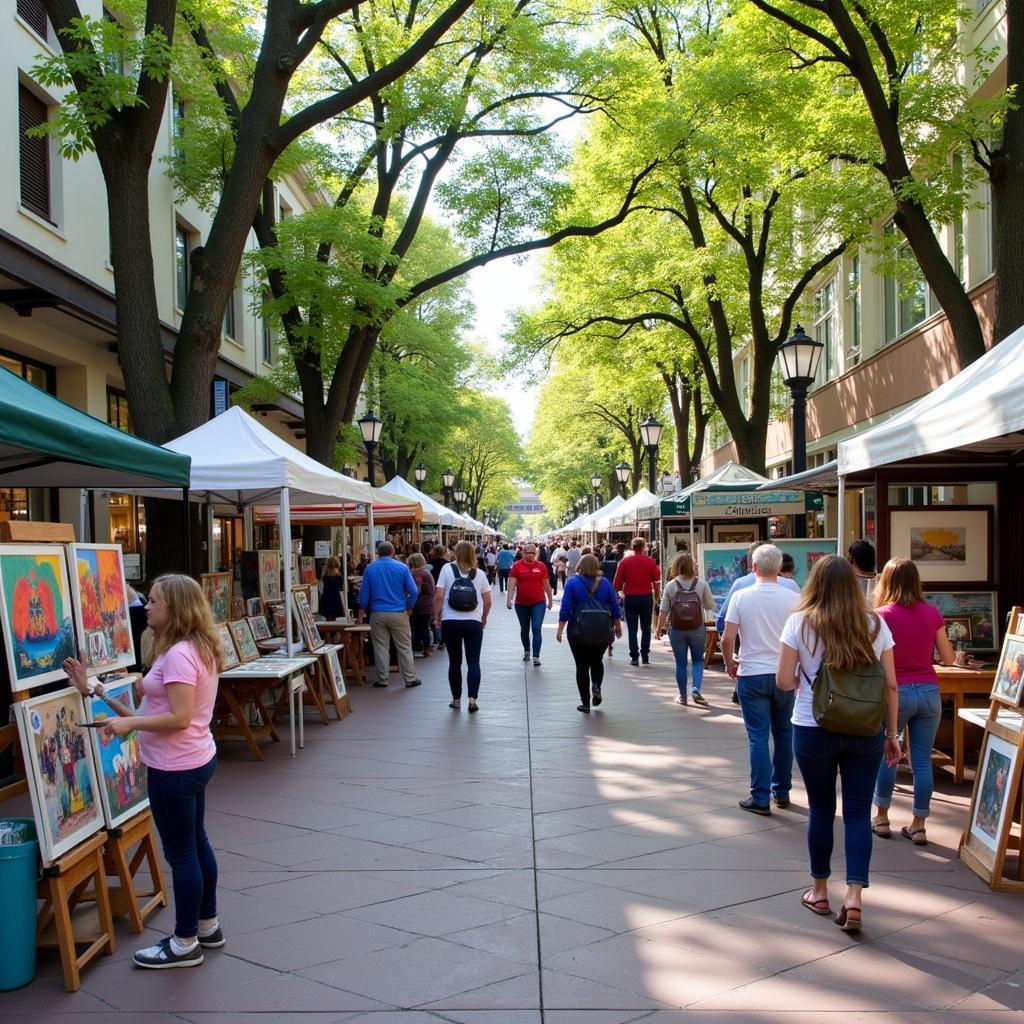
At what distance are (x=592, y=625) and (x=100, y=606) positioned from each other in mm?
6649

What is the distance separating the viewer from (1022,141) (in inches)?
423

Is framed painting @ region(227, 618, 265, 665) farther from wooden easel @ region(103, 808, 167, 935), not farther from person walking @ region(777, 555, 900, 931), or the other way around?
person walking @ region(777, 555, 900, 931)

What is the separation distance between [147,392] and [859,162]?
10.8m

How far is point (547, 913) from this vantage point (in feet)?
17.5

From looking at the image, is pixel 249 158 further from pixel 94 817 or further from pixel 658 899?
pixel 658 899

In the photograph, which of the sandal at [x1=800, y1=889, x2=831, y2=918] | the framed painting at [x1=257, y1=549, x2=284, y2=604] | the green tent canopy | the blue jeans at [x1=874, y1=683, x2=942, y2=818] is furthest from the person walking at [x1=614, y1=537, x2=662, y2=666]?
the sandal at [x1=800, y1=889, x2=831, y2=918]

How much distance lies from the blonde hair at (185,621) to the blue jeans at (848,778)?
9.50 feet

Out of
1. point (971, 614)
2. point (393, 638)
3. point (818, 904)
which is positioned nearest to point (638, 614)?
point (393, 638)

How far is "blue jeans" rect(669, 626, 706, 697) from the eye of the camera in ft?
40.4

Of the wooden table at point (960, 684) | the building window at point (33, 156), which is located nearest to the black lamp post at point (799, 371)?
the wooden table at point (960, 684)

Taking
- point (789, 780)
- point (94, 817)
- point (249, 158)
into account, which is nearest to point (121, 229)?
point (249, 158)

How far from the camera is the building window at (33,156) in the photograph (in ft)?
48.0

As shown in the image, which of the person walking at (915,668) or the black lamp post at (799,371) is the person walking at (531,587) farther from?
the person walking at (915,668)

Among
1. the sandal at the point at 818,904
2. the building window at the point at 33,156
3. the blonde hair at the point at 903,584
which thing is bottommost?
the sandal at the point at 818,904
